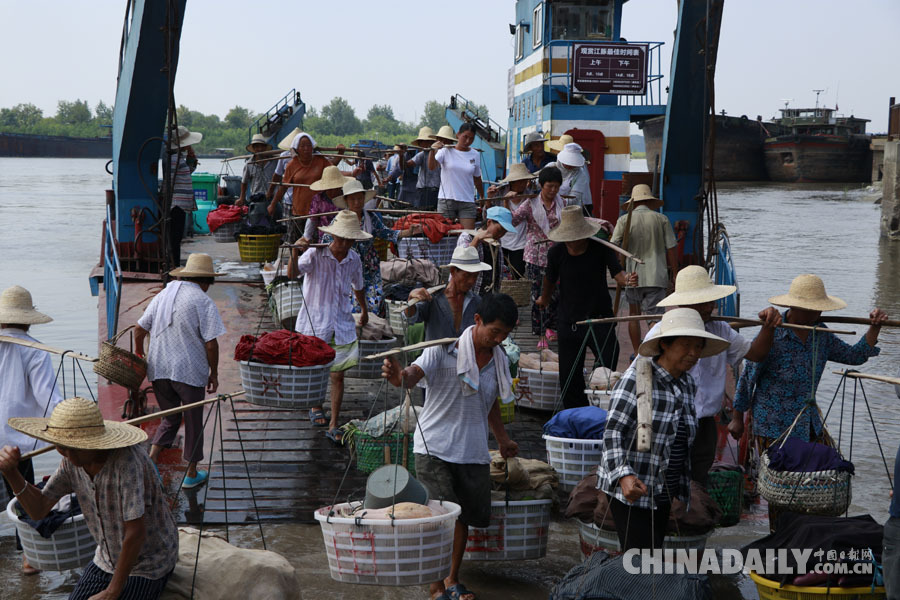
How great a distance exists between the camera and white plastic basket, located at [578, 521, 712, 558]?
16.3 ft

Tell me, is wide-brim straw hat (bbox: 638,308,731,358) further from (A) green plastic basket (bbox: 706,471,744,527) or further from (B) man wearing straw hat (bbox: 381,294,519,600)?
(A) green plastic basket (bbox: 706,471,744,527)

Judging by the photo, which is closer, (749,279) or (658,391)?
(658,391)

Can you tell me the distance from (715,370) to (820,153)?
58465 millimetres

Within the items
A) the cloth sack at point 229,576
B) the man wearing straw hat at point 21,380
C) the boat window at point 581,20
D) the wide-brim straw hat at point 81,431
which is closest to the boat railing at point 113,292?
the man wearing straw hat at point 21,380

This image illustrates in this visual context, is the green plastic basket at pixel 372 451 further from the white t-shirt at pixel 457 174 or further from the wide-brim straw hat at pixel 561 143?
the wide-brim straw hat at pixel 561 143

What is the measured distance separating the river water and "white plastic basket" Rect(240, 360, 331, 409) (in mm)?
1124

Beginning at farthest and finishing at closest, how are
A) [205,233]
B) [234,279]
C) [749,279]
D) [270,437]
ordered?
[749,279]
[205,233]
[234,279]
[270,437]

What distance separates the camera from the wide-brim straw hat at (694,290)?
5.24 metres

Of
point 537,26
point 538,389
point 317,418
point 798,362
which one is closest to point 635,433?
point 798,362

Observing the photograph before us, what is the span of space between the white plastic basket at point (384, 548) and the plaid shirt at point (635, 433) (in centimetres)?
85

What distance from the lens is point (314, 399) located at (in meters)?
7.09

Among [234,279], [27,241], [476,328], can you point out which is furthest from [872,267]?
[27,241]

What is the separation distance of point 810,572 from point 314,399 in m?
3.87

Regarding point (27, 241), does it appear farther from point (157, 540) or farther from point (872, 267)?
point (157, 540)
